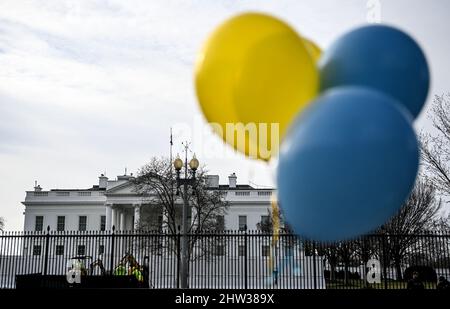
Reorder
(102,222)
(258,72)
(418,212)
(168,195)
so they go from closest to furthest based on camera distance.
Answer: (258,72) → (418,212) → (168,195) → (102,222)

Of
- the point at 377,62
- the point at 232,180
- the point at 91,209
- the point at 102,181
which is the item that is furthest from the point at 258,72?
the point at 102,181

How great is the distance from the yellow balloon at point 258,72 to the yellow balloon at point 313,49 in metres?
0.36

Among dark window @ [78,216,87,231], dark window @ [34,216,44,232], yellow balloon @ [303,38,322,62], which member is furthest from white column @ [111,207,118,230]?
yellow balloon @ [303,38,322,62]

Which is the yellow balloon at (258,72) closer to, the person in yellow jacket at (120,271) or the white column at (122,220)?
the person in yellow jacket at (120,271)

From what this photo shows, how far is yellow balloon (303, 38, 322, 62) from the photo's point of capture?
4039mm

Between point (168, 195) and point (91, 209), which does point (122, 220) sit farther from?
point (168, 195)

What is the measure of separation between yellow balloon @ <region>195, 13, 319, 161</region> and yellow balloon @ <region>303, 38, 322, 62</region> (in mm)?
363

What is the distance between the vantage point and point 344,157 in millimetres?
3080

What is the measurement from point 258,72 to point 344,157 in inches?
37.0

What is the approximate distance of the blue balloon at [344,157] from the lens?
3072 millimetres

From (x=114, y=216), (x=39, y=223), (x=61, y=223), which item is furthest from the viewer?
(x=61, y=223)

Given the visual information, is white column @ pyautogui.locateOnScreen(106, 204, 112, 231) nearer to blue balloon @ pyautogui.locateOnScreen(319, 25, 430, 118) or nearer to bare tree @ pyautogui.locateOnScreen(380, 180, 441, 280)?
bare tree @ pyautogui.locateOnScreen(380, 180, 441, 280)

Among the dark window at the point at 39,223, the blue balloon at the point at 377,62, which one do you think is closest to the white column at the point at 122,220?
the dark window at the point at 39,223
